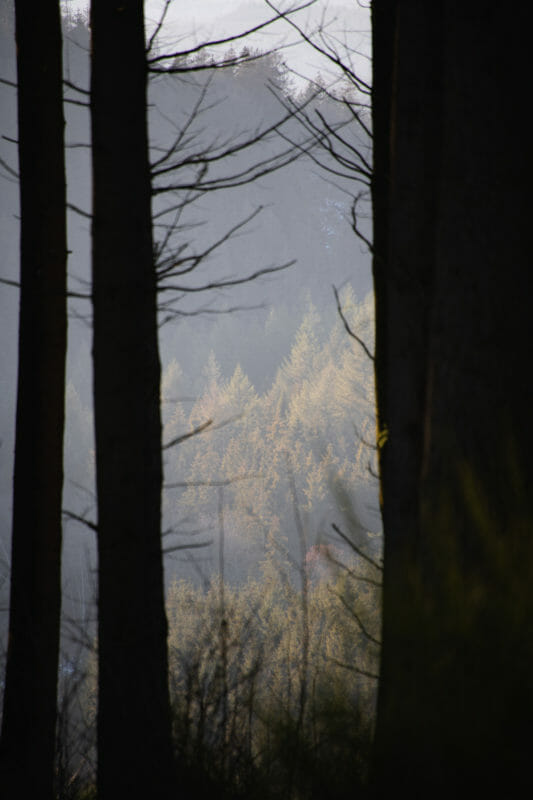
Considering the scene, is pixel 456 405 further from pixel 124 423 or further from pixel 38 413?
pixel 38 413

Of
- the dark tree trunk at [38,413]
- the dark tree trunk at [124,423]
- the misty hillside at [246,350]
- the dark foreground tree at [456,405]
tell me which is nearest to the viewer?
the dark foreground tree at [456,405]

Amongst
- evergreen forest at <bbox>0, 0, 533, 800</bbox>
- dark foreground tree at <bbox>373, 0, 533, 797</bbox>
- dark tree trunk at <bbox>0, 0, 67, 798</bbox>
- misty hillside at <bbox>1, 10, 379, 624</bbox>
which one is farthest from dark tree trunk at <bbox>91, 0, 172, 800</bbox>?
misty hillside at <bbox>1, 10, 379, 624</bbox>

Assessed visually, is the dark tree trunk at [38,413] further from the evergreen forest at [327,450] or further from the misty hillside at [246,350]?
the misty hillside at [246,350]

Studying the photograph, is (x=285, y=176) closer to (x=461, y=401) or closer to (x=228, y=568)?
(x=228, y=568)

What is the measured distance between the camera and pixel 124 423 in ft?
9.04

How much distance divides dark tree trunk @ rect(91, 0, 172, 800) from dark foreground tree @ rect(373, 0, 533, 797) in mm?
1096

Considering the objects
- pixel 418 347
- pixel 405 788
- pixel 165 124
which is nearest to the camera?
pixel 405 788

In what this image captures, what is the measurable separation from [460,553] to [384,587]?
33cm

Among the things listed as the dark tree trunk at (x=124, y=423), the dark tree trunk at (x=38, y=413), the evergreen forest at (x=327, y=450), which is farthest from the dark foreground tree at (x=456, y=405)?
the dark tree trunk at (x=38, y=413)

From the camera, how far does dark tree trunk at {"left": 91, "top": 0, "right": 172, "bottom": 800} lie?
2.68m

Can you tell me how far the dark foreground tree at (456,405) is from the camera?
1.07 m

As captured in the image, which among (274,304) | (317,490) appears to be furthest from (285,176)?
(317,490)

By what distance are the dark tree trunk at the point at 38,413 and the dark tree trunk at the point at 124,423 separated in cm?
33

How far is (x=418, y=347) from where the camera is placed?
79.2 inches
